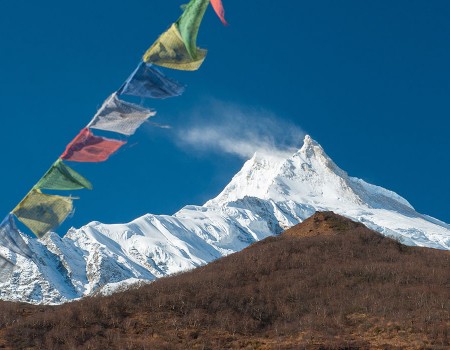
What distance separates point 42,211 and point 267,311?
47.3 ft

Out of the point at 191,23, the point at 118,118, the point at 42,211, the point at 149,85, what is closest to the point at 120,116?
the point at 118,118

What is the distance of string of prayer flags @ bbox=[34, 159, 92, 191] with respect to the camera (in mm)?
8797

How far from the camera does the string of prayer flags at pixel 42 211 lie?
349 inches

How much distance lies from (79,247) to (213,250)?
116 ft

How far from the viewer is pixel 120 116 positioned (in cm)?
889

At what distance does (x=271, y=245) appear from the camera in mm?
31453

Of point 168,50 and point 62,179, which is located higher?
point 168,50

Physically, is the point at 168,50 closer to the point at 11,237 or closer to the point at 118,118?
the point at 118,118

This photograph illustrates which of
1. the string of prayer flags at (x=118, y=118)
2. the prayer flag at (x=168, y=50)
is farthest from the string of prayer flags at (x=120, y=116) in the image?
the prayer flag at (x=168, y=50)

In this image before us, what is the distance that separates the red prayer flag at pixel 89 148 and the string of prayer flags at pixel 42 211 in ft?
2.07

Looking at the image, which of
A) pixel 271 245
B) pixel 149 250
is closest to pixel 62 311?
pixel 271 245

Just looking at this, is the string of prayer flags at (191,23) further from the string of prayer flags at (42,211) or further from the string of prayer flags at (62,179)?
the string of prayer flags at (42,211)

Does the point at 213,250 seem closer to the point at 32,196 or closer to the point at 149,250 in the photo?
the point at 149,250

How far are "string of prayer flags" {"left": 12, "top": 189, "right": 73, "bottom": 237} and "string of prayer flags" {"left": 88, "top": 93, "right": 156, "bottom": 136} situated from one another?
1.07 m
